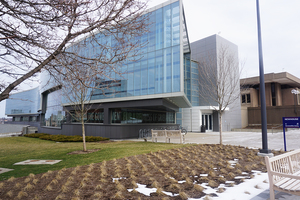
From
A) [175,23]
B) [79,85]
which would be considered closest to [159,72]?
[175,23]

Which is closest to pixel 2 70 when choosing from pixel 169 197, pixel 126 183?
pixel 126 183

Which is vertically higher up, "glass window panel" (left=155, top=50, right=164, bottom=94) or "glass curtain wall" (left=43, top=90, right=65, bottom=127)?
"glass window panel" (left=155, top=50, right=164, bottom=94)

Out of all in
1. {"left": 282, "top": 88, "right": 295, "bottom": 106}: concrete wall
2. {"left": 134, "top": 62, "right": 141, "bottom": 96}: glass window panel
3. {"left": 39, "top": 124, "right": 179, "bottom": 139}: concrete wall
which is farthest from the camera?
{"left": 282, "top": 88, "right": 295, "bottom": 106}: concrete wall

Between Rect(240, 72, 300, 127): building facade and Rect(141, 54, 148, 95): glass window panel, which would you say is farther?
Rect(240, 72, 300, 127): building facade

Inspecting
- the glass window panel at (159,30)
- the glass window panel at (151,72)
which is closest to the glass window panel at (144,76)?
the glass window panel at (151,72)

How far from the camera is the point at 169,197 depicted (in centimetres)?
388

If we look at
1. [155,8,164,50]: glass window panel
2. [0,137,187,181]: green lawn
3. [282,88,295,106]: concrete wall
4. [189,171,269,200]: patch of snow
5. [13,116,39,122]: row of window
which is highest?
[155,8,164,50]: glass window panel

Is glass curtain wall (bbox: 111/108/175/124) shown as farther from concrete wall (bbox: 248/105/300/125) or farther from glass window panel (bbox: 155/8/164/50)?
concrete wall (bbox: 248/105/300/125)

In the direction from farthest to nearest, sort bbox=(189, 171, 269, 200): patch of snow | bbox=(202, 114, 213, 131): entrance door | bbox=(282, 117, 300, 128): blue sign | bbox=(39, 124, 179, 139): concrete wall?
bbox=(202, 114, 213, 131): entrance door < bbox=(39, 124, 179, 139): concrete wall < bbox=(282, 117, 300, 128): blue sign < bbox=(189, 171, 269, 200): patch of snow

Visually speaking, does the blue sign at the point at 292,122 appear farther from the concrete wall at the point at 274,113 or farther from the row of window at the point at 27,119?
the row of window at the point at 27,119

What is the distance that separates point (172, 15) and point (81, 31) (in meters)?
13.0

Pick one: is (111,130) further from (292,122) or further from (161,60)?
(292,122)

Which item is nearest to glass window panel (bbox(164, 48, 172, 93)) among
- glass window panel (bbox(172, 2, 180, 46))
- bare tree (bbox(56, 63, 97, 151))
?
glass window panel (bbox(172, 2, 180, 46))

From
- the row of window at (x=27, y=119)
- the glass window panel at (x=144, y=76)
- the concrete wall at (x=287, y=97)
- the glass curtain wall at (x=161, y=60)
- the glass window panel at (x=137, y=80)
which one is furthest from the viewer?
the row of window at (x=27, y=119)
